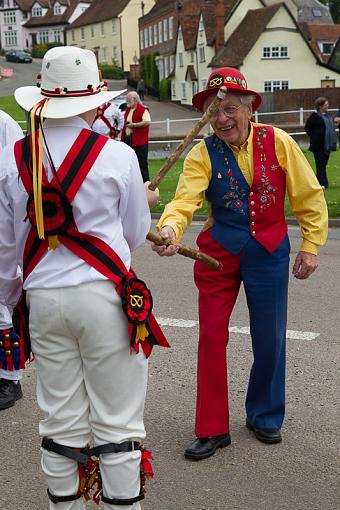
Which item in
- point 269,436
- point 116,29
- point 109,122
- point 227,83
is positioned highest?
point 227,83

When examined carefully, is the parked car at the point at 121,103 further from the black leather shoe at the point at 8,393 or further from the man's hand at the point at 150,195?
the man's hand at the point at 150,195

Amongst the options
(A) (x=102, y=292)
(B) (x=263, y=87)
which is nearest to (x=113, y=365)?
(A) (x=102, y=292)

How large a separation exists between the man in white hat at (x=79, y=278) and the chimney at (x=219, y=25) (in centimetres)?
5563

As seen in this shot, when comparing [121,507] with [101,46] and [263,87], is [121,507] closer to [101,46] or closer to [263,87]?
[263,87]

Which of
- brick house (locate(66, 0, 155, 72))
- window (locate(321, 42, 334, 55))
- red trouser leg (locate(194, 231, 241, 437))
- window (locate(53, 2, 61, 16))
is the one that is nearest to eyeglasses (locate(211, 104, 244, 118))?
red trouser leg (locate(194, 231, 241, 437))

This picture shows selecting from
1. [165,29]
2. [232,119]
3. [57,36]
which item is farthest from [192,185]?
[57,36]

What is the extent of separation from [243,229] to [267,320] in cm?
51

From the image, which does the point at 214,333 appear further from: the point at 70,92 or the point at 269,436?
the point at 70,92

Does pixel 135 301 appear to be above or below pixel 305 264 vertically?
above

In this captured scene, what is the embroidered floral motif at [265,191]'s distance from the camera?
14.5 feet

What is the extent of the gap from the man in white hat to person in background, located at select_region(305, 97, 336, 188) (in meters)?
13.4

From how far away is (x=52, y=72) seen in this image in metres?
3.29

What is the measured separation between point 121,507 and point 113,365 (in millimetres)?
577

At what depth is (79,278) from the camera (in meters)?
3.22
